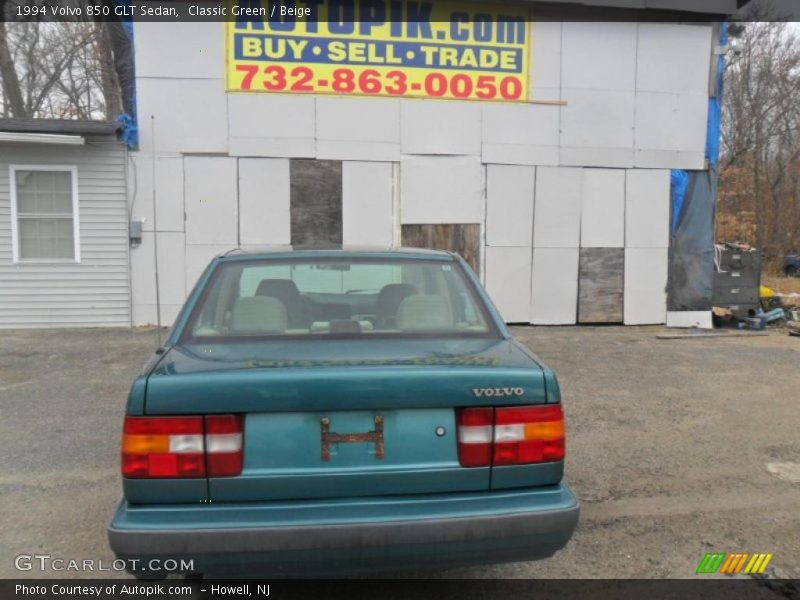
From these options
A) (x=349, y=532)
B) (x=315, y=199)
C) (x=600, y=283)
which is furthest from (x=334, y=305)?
(x=600, y=283)

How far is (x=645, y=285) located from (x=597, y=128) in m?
2.80

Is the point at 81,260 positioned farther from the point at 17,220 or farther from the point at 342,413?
the point at 342,413

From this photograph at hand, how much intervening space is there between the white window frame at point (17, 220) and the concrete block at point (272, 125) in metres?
2.44

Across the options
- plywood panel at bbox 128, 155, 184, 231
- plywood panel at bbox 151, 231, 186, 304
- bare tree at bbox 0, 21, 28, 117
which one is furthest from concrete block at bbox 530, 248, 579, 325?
bare tree at bbox 0, 21, 28, 117

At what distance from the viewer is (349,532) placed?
2.19m

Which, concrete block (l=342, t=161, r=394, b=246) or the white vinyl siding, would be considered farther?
concrete block (l=342, t=161, r=394, b=246)

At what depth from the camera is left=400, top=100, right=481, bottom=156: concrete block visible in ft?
32.8

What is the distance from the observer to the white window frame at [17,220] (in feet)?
30.7

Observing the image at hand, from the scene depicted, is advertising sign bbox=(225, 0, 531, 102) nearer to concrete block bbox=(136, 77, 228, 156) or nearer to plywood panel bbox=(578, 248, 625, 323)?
concrete block bbox=(136, 77, 228, 156)

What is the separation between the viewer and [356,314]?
10.8 feet

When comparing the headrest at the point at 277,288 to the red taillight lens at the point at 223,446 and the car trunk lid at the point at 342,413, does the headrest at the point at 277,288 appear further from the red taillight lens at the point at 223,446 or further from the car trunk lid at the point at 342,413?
the red taillight lens at the point at 223,446

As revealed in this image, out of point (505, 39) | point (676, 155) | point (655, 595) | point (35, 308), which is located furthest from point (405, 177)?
point (655, 595)

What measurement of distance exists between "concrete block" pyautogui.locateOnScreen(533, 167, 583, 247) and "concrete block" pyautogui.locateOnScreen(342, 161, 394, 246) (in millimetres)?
2476

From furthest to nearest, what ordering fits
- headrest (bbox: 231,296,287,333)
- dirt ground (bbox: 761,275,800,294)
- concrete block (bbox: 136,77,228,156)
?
1. dirt ground (bbox: 761,275,800,294)
2. concrete block (bbox: 136,77,228,156)
3. headrest (bbox: 231,296,287,333)
